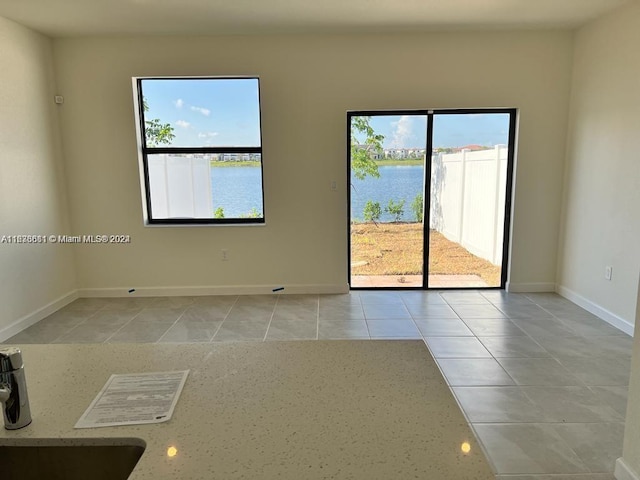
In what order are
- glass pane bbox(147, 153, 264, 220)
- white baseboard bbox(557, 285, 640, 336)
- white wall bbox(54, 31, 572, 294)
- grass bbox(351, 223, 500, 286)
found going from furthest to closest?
grass bbox(351, 223, 500, 286) → glass pane bbox(147, 153, 264, 220) → white wall bbox(54, 31, 572, 294) → white baseboard bbox(557, 285, 640, 336)

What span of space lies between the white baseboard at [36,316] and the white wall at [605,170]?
529 cm

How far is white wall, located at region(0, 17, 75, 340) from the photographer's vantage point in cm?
357

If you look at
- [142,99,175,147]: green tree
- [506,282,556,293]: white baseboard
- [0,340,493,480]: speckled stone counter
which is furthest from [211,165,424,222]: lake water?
→ [0,340,493,480]: speckled stone counter

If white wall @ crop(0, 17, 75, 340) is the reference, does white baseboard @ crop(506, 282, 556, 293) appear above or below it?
below

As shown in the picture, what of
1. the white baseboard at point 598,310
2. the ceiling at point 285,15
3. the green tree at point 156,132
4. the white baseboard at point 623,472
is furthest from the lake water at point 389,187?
the white baseboard at point 623,472

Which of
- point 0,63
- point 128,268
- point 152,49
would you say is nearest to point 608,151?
point 152,49

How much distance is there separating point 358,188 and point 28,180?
3.25 metres

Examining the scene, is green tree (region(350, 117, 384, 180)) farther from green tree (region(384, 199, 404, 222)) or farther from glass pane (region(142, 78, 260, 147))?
glass pane (region(142, 78, 260, 147))

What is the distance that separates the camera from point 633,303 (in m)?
3.40

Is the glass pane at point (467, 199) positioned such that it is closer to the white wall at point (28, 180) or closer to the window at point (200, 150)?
the window at point (200, 150)

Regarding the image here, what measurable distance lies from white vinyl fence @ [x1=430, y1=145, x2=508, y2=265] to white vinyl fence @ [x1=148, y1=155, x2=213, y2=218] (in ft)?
8.36

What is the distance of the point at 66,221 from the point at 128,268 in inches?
31.9

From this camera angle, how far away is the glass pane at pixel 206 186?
4.53 meters

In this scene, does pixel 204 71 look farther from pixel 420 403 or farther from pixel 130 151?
pixel 420 403
